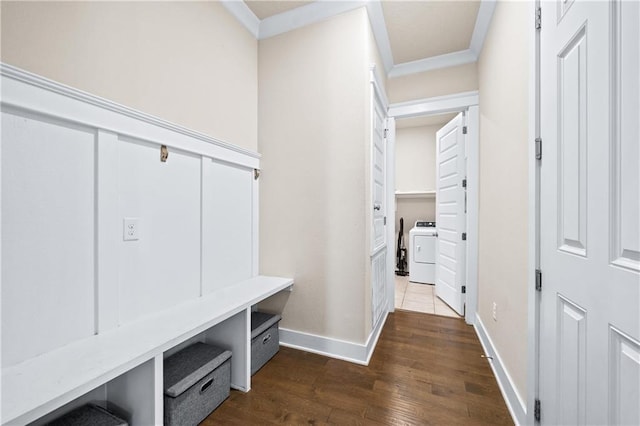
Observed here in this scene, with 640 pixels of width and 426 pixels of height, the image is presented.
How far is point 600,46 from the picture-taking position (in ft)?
2.60

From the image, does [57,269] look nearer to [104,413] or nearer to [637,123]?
[104,413]

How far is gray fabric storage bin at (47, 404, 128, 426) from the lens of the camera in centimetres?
109

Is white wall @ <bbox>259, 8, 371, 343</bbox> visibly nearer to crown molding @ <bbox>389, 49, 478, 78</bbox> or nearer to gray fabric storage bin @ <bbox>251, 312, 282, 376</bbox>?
gray fabric storage bin @ <bbox>251, 312, 282, 376</bbox>

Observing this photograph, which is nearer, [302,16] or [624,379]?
[624,379]

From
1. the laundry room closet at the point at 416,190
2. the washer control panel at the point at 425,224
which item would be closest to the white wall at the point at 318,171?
the laundry room closet at the point at 416,190

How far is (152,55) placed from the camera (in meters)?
1.49

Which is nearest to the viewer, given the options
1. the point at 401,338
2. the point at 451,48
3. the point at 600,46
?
the point at 600,46

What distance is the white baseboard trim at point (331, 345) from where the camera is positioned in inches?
78.7

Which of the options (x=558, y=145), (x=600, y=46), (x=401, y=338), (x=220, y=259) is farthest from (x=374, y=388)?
(x=600, y=46)

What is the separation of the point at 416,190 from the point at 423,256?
1.44 metres

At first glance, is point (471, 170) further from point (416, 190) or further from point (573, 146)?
point (416, 190)

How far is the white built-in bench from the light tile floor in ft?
7.23

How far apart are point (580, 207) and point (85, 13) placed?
218 cm

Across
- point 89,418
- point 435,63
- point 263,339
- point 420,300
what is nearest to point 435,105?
point 435,63
